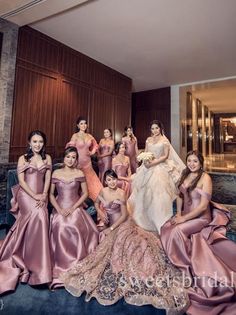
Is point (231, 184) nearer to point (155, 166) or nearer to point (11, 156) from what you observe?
point (155, 166)

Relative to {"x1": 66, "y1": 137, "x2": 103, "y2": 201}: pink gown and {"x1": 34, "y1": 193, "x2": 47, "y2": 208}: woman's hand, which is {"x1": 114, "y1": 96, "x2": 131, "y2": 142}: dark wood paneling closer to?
{"x1": 66, "y1": 137, "x2": 103, "y2": 201}: pink gown

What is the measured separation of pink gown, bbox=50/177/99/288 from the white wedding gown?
0.74 metres

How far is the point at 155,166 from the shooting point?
303cm

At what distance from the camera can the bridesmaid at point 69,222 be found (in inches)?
86.0

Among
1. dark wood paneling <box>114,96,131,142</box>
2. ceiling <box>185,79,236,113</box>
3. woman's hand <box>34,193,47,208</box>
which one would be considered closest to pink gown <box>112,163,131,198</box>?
woman's hand <box>34,193,47,208</box>

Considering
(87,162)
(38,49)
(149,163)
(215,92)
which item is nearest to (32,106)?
(38,49)

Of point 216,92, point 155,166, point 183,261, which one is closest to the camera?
point 183,261

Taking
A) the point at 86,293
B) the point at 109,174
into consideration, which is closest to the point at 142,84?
the point at 109,174

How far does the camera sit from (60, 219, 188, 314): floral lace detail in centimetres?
176

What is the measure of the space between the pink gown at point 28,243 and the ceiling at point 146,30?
2454mm

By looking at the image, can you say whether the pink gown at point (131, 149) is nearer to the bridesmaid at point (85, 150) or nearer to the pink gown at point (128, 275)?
the bridesmaid at point (85, 150)

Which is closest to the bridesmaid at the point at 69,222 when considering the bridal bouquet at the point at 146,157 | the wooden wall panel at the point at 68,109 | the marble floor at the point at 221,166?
the bridal bouquet at the point at 146,157

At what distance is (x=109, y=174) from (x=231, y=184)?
237 centimetres

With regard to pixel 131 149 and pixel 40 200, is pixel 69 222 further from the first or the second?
pixel 131 149
